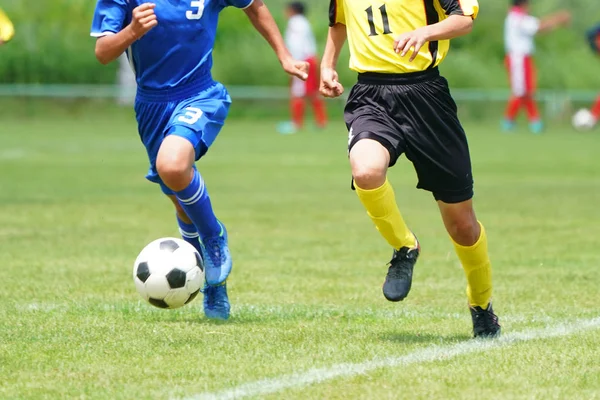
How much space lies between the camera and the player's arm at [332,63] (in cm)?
570

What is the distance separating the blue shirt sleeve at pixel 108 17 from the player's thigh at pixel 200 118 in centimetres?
51

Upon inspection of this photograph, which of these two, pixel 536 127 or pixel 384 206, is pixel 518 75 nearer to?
pixel 536 127

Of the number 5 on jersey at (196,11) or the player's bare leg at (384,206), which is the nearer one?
the player's bare leg at (384,206)

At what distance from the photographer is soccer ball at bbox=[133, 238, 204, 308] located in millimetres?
5695

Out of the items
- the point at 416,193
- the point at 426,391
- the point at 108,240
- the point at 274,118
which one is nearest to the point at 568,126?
the point at 274,118

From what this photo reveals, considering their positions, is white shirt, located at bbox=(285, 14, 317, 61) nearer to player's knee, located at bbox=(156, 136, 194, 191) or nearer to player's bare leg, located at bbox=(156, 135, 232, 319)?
player's bare leg, located at bbox=(156, 135, 232, 319)

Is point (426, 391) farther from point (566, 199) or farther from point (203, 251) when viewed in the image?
point (566, 199)

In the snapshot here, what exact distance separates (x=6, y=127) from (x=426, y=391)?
2208 cm

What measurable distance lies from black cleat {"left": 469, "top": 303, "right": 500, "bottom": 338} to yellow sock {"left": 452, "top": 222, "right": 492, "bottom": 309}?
3 cm

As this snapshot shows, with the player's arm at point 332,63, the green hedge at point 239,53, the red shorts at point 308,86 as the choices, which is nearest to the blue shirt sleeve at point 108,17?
the player's arm at point 332,63

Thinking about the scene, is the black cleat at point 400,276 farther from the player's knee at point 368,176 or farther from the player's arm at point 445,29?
the player's arm at point 445,29

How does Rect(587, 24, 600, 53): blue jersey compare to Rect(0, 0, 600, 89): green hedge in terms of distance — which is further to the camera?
Rect(0, 0, 600, 89): green hedge

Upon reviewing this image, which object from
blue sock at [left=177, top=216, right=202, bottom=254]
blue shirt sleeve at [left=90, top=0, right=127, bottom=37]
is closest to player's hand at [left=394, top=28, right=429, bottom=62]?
blue shirt sleeve at [left=90, top=0, right=127, bottom=37]

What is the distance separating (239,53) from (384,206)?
2474cm
